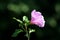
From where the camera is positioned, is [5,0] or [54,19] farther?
[54,19]

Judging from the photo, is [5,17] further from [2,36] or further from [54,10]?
[54,10]

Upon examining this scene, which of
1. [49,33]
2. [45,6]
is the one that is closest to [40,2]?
[45,6]

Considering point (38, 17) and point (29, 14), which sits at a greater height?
point (29, 14)

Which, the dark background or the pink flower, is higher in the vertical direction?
the dark background

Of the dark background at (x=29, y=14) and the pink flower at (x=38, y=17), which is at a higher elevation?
the dark background at (x=29, y=14)

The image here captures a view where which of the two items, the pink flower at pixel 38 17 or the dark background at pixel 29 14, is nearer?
the pink flower at pixel 38 17

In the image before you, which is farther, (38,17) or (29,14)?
(29,14)

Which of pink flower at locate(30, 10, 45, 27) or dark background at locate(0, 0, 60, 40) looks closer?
pink flower at locate(30, 10, 45, 27)

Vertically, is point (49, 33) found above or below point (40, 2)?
below
